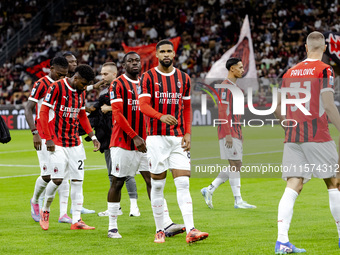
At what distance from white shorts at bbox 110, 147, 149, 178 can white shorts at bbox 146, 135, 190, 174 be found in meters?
0.71

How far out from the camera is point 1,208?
10.3 metres

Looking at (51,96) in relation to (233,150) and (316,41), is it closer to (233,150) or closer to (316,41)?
(233,150)

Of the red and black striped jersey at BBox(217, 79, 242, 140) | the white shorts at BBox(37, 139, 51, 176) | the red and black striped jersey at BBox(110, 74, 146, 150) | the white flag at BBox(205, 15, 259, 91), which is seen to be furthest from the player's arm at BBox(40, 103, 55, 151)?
the white flag at BBox(205, 15, 259, 91)

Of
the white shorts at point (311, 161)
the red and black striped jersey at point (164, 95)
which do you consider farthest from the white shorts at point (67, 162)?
the white shorts at point (311, 161)

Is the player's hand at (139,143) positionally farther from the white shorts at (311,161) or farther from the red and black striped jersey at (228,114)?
the red and black striped jersey at (228,114)

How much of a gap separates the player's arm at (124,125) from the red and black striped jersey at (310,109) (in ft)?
5.87

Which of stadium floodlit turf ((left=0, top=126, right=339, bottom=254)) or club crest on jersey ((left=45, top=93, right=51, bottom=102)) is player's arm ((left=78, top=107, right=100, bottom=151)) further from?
stadium floodlit turf ((left=0, top=126, right=339, bottom=254))

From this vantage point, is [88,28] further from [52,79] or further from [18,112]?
[52,79]

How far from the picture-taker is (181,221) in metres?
8.63

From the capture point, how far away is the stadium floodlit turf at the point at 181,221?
6938 millimetres

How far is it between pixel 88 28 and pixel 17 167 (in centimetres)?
2723

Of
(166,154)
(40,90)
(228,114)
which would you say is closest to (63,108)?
(40,90)

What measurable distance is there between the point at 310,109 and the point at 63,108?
335cm

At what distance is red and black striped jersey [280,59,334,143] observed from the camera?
6449mm
